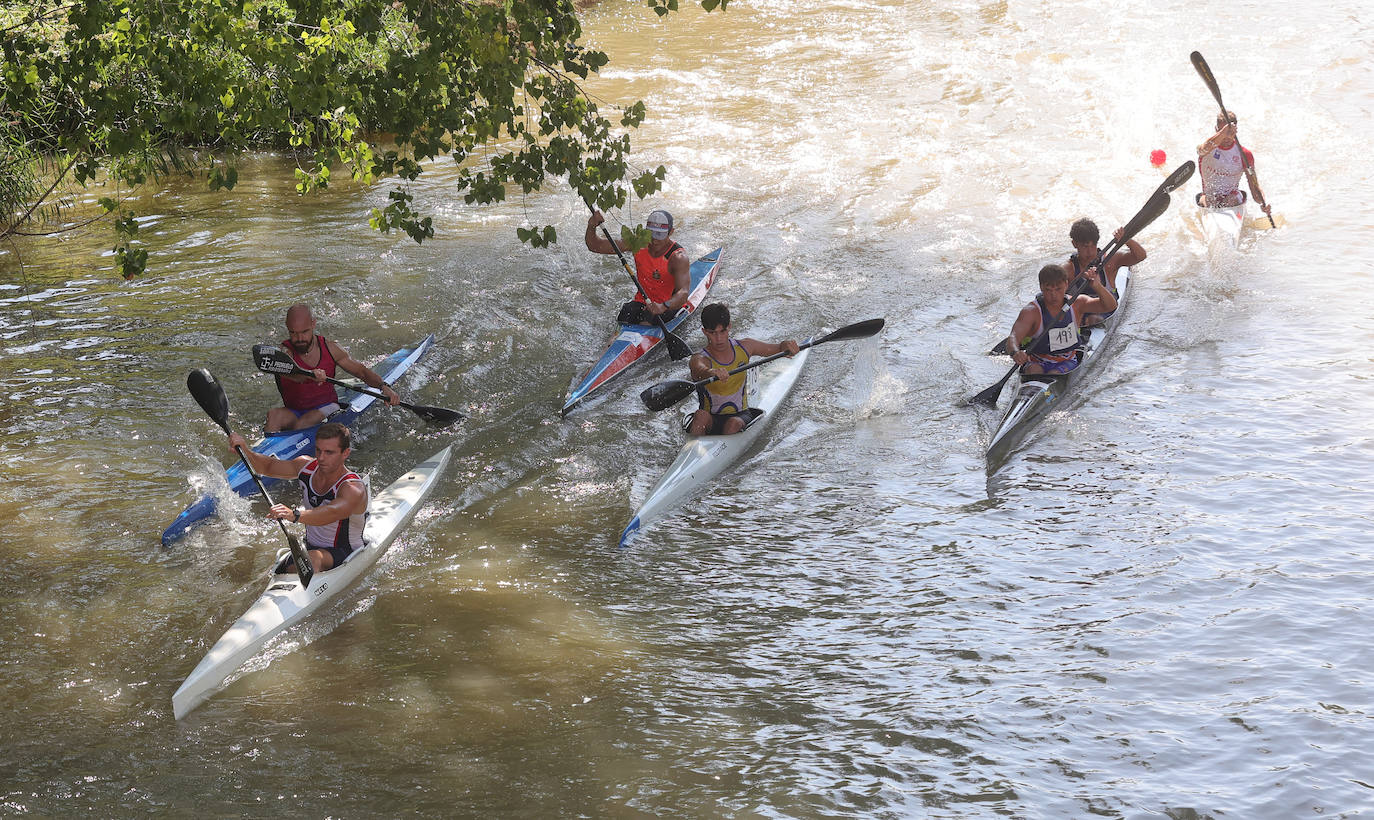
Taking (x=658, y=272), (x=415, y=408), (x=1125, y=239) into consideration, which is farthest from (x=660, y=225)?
(x=1125, y=239)

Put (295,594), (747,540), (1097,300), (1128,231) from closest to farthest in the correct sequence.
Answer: (295,594)
(747,540)
(1097,300)
(1128,231)

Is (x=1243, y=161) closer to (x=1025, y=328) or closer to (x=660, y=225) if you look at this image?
(x=1025, y=328)

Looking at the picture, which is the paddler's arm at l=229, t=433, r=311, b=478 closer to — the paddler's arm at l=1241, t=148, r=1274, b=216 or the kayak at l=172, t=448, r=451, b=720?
the kayak at l=172, t=448, r=451, b=720

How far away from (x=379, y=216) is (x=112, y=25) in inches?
79.3

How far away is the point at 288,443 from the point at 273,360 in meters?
0.64

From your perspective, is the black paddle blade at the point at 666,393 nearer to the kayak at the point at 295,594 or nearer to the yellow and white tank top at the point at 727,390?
the yellow and white tank top at the point at 727,390

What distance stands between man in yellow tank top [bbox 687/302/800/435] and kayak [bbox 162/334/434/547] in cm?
279

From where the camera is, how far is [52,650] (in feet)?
20.6

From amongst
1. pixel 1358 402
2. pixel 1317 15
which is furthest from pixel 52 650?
pixel 1317 15

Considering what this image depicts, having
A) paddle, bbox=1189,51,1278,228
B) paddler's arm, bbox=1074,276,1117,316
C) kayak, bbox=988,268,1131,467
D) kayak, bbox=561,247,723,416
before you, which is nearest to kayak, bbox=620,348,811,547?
kayak, bbox=561,247,723,416

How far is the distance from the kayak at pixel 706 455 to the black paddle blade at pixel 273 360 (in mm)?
2926

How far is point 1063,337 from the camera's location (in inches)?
359

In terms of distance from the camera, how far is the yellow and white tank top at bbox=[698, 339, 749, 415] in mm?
8719

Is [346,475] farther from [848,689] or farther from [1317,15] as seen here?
[1317,15]
